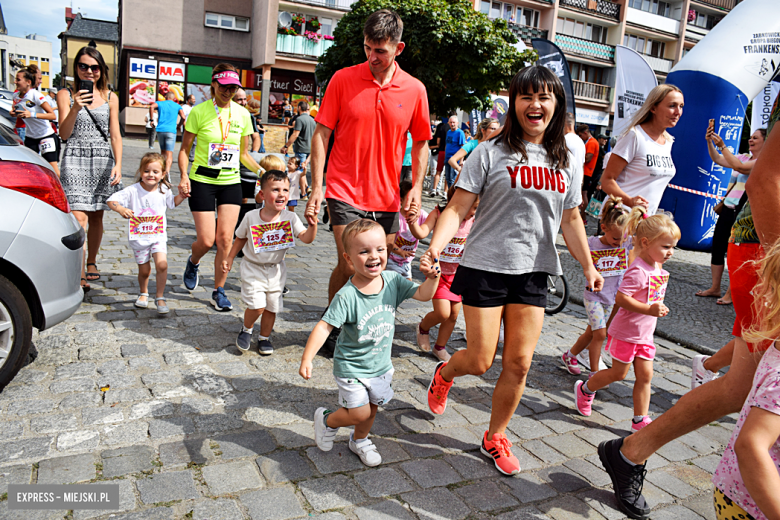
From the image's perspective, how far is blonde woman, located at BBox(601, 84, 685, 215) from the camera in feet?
13.8

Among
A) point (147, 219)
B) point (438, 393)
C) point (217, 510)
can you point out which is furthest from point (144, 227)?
point (217, 510)

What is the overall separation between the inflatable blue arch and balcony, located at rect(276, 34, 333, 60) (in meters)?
24.9

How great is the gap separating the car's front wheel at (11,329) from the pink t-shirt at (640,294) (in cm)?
345

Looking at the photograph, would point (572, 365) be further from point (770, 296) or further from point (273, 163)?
point (273, 163)

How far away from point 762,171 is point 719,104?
335 inches

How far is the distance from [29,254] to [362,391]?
6.90 feet

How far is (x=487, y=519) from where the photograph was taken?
259 centimetres

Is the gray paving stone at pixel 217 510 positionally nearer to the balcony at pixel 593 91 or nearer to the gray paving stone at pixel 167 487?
the gray paving stone at pixel 167 487

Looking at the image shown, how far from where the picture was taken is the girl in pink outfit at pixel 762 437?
5.76 feet

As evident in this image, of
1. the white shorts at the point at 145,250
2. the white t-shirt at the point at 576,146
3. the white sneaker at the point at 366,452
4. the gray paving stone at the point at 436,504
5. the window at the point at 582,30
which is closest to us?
the gray paving stone at the point at 436,504

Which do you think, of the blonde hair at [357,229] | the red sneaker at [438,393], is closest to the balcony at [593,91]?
the red sneaker at [438,393]

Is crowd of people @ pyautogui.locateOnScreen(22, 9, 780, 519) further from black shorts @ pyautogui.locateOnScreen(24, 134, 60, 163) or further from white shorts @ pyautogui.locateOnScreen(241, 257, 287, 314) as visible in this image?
black shorts @ pyautogui.locateOnScreen(24, 134, 60, 163)

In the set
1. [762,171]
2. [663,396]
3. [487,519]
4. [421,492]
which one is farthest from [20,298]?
[663,396]

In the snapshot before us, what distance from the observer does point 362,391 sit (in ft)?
9.30
